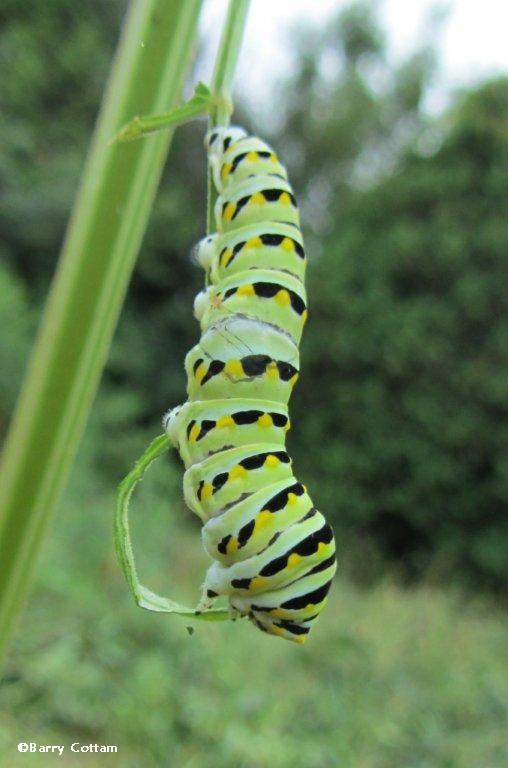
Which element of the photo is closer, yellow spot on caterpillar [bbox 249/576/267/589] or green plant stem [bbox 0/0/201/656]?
green plant stem [bbox 0/0/201/656]

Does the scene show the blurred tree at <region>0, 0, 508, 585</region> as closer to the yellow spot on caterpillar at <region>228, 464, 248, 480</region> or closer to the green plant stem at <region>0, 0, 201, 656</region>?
the yellow spot on caterpillar at <region>228, 464, 248, 480</region>

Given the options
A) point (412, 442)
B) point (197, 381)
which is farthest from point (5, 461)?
point (412, 442)

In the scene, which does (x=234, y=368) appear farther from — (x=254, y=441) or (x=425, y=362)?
(x=425, y=362)

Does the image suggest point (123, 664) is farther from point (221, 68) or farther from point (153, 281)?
point (153, 281)

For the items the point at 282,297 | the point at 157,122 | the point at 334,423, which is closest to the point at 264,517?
the point at 282,297

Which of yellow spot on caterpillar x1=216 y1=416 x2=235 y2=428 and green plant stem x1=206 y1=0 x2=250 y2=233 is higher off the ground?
green plant stem x1=206 y1=0 x2=250 y2=233
